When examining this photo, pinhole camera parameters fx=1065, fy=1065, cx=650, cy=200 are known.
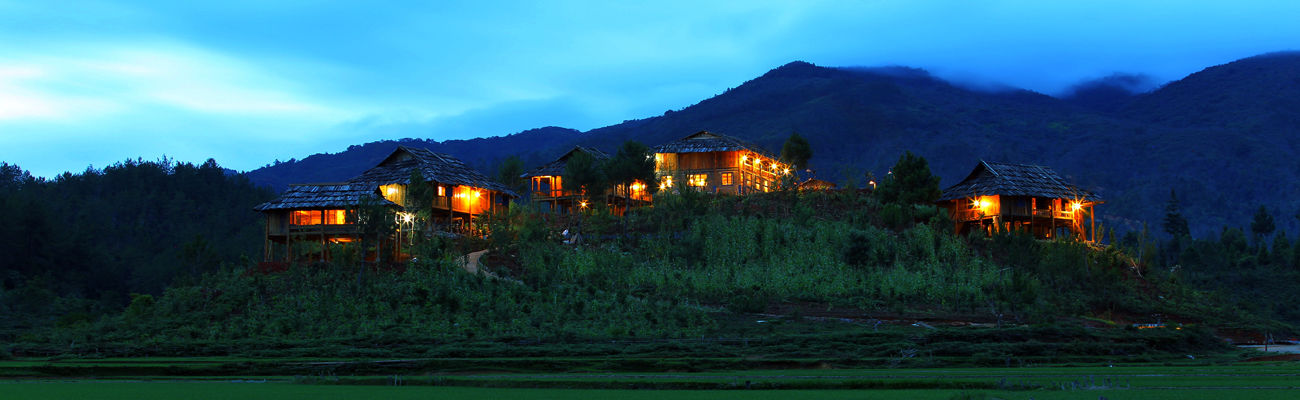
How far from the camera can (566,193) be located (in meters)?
66.4

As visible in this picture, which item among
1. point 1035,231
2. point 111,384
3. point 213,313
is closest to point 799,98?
point 1035,231

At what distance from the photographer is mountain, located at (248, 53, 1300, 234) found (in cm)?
12769

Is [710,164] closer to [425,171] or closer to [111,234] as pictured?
[425,171]

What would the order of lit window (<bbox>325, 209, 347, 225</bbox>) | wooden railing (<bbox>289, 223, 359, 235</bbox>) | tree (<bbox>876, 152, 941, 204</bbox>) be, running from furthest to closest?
1. tree (<bbox>876, 152, 941, 204</bbox>)
2. lit window (<bbox>325, 209, 347, 225</bbox>)
3. wooden railing (<bbox>289, 223, 359, 235</bbox>)

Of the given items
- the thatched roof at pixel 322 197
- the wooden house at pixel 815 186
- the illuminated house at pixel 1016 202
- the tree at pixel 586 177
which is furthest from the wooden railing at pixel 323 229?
the illuminated house at pixel 1016 202

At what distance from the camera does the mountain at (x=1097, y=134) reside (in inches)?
5027

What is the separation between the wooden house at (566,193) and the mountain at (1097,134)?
51.6 metres

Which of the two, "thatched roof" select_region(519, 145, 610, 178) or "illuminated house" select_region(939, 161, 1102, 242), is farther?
"thatched roof" select_region(519, 145, 610, 178)

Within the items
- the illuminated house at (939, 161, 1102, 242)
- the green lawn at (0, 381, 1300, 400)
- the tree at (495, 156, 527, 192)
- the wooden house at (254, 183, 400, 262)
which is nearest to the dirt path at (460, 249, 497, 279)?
the wooden house at (254, 183, 400, 262)

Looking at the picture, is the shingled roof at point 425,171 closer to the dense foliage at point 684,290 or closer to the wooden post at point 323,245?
the dense foliage at point 684,290

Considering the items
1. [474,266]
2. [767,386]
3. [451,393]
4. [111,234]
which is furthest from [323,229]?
[111,234]

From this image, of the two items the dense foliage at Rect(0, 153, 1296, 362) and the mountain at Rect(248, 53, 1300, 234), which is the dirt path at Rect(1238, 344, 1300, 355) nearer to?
the dense foliage at Rect(0, 153, 1296, 362)

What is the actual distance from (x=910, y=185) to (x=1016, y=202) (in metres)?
7.79

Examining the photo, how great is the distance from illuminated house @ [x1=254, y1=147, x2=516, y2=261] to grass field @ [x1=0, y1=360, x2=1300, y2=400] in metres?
21.0
